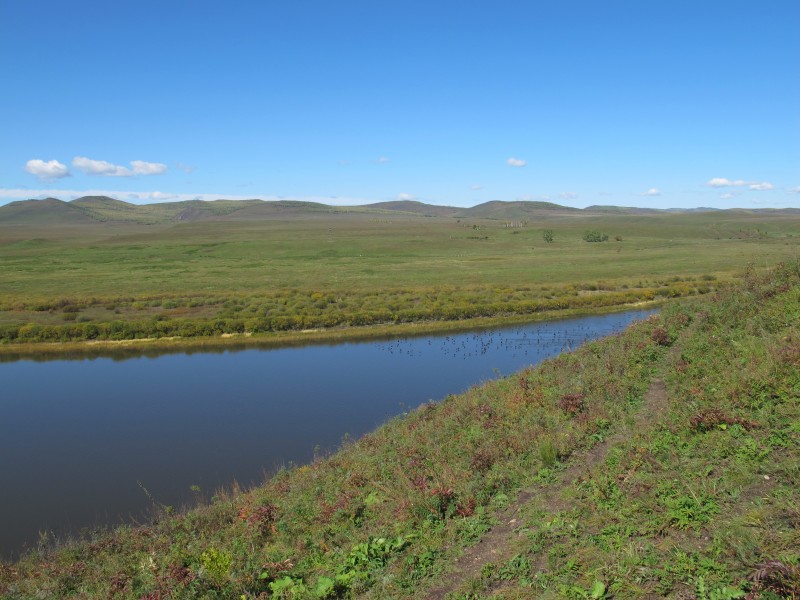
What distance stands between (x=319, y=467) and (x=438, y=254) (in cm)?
10133

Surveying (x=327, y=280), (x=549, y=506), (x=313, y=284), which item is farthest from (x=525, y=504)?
(x=327, y=280)

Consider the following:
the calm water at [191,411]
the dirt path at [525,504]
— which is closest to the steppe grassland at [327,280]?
the calm water at [191,411]

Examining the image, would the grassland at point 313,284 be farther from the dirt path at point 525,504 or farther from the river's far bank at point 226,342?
the dirt path at point 525,504

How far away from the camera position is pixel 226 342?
41.9 m

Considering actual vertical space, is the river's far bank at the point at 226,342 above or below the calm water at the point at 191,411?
above

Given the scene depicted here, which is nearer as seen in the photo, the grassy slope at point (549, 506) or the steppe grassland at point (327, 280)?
the grassy slope at point (549, 506)

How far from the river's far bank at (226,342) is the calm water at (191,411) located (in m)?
1.63

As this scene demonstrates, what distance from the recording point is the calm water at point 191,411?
18.5m

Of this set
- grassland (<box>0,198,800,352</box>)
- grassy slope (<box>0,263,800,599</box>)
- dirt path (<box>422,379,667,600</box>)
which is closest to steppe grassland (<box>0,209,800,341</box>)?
grassland (<box>0,198,800,352</box>)

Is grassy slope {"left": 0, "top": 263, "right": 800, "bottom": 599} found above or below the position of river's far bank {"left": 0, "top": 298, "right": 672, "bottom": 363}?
above

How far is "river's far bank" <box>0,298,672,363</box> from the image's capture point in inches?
1593

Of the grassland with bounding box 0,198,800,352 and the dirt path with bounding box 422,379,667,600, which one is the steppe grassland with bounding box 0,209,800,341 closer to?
the grassland with bounding box 0,198,800,352

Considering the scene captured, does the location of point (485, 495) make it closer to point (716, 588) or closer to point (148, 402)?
point (716, 588)

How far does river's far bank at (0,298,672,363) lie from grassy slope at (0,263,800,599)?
85.7 feet
